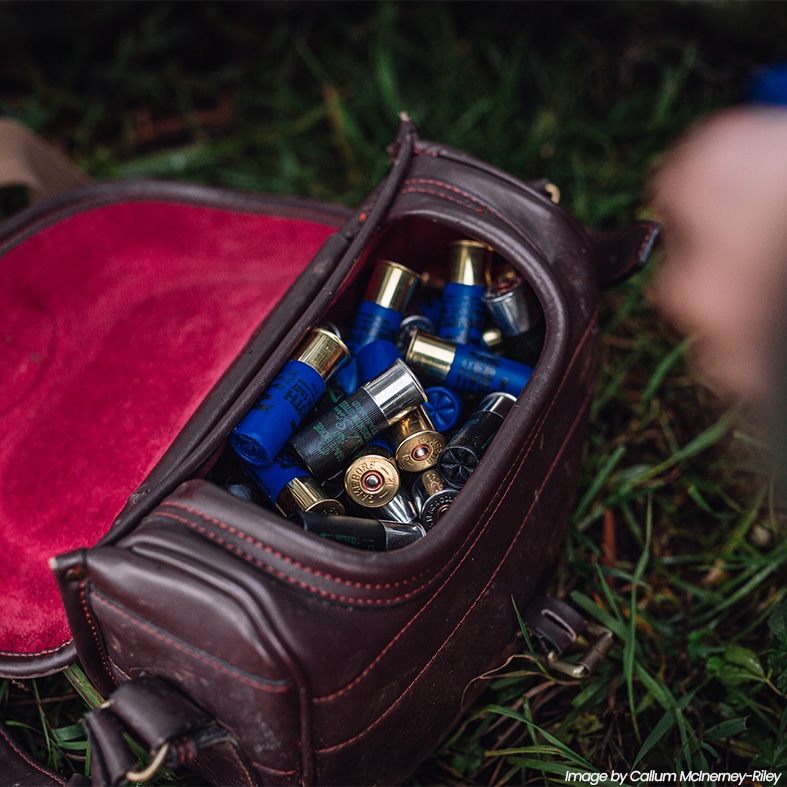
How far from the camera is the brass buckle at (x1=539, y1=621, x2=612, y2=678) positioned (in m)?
1.81

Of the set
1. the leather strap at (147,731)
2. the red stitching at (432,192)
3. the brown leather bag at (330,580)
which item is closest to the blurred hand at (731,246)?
the brown leather bag at (330,580)

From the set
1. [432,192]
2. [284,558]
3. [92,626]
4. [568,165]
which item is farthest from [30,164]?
[568,165]

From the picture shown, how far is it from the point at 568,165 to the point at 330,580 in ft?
7.49

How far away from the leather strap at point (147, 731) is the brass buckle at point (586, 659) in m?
0.81

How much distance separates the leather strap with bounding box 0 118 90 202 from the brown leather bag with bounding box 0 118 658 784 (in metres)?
0.96

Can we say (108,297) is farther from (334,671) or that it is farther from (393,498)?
(334,671)

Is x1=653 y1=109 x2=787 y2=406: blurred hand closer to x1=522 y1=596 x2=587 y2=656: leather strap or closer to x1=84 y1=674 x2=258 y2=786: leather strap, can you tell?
x1=522 y1=596 x2=587 y2=656: leather strap

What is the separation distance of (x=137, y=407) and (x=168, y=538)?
67 centimetres

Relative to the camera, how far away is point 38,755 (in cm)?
192

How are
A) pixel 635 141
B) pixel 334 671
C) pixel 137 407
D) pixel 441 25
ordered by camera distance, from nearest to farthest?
1. pixel 334 671
2. pixel 137 407
3. pixel 635 141
4. pixel 441 25

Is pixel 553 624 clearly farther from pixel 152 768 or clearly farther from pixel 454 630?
pixel 152 768

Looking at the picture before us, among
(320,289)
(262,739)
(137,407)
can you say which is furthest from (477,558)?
(137,407)

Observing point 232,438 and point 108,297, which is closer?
point 232,438

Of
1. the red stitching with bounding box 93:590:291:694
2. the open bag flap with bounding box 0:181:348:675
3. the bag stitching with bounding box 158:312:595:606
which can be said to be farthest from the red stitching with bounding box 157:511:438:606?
the open bag flap with bounding box 0:181:348:675
